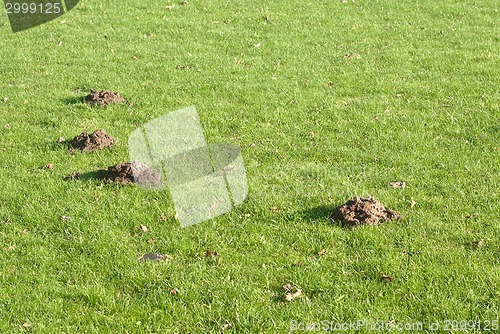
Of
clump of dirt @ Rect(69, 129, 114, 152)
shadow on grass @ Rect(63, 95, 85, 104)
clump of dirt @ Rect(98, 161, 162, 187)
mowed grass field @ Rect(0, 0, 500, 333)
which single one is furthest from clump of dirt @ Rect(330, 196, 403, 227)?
shadow on grass @ Rect(63, 95, 85, 104)

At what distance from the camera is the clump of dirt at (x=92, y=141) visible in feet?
→ 30.4

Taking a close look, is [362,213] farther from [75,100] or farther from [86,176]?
[75,100]

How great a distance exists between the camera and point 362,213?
705cm

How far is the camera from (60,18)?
16.5 m

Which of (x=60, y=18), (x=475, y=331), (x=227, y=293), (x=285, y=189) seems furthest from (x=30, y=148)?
(x=60, y=18)

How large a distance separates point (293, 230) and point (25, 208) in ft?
10.8

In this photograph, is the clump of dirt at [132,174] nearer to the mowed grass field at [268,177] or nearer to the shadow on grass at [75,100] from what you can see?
the mowed grass field at [268,177]

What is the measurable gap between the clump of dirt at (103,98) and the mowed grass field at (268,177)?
0.69ft

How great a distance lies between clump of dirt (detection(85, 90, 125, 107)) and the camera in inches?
434

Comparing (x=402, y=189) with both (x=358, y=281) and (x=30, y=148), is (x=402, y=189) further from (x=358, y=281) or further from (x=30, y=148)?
(x=30, y=148)

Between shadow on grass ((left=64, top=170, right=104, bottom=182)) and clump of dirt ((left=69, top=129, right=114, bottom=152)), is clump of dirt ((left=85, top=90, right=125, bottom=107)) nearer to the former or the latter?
clump of dirt ((left=69, top=129, right=114, bottom=152))

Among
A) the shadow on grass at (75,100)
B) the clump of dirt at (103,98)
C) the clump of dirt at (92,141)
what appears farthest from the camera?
the shadow on grass at (75,100)

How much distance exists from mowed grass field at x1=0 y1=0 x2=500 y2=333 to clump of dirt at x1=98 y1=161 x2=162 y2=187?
149 mm

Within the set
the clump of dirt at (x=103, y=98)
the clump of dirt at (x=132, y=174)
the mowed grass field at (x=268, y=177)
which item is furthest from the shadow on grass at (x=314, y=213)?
the clump of dirt at (x=103, y=98)
